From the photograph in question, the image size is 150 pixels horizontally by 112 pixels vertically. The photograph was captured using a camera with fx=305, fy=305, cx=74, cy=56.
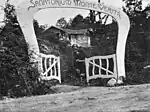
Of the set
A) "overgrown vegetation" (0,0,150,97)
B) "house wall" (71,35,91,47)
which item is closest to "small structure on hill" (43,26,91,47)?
"house wall" (71,35,91,47)

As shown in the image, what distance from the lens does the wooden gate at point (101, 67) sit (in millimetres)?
9898

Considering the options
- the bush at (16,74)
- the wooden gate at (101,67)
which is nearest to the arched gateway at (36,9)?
the wooden gate at (101,67)

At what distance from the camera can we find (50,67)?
8.96 metres

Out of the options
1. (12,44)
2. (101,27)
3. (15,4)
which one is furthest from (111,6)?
(12,44)

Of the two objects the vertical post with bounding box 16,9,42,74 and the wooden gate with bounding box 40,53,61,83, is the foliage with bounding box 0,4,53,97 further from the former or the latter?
the wooden gate with bounding box 40,53,61,83

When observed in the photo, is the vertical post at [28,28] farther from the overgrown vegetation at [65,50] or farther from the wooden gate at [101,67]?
the wooden gate at [101,67]

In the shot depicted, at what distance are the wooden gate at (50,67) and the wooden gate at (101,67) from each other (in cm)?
111

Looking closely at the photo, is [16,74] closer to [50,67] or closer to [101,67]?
[50,67]

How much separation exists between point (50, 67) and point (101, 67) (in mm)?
1905

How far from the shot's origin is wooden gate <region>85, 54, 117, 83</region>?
990 centimetres

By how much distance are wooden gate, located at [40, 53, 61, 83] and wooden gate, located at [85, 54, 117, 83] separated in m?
1.11

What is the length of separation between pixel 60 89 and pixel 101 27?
14.2 feet

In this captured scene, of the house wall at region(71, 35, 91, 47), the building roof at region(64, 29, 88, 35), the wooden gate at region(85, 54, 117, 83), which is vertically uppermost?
the building roof at region(64, 29, 88, 35)

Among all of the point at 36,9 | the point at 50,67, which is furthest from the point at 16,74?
the point at 36,9
